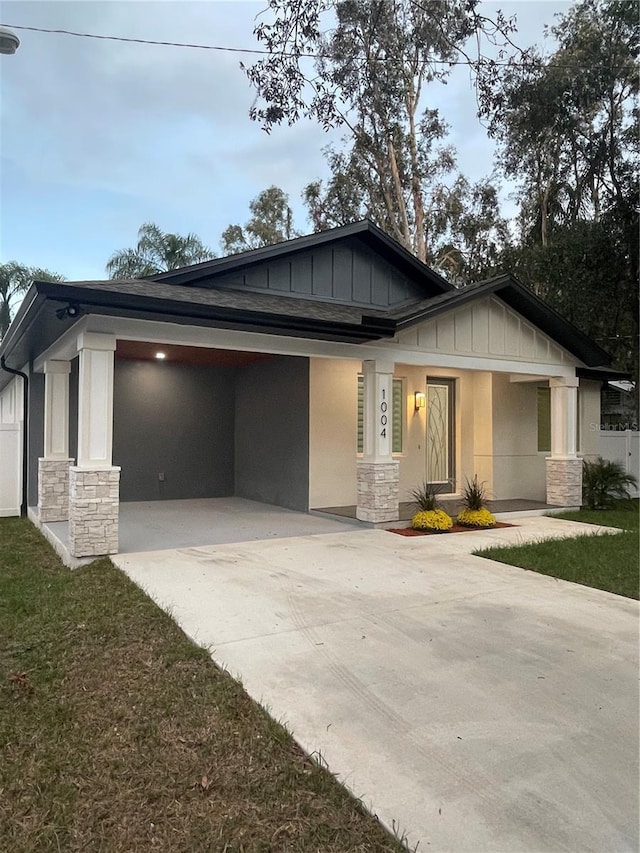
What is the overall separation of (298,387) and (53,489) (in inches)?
176

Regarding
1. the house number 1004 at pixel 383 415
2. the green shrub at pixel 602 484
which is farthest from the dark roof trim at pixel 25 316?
the green shrub at pixel 602 484

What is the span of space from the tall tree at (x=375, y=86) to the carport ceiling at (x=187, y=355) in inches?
154

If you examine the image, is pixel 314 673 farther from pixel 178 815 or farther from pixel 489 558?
pixel 489 558

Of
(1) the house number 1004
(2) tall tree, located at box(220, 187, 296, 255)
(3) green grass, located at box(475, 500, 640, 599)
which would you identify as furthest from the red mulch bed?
(2) tall tree, located at box(220, 187, 296, 255)

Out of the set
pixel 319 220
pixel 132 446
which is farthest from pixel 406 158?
pixel 132 446

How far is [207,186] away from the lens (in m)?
25.4

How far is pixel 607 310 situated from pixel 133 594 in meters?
15.3

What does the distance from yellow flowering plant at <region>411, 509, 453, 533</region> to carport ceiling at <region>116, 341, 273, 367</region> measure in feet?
12.6

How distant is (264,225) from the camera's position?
90.2ft

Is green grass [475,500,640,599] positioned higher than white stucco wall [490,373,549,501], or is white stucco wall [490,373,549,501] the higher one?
white stucco wall [490,373,549,501]

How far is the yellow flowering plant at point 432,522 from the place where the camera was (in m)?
8.62

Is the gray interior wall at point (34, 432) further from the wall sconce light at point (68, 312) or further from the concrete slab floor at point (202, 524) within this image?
the wall sconce light at point (68, 312)

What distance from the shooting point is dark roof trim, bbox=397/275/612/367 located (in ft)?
29.3

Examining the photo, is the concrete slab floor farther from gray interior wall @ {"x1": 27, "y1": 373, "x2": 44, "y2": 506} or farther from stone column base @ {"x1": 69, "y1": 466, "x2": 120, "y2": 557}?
gray interior wall @ {"x1": 27, "y1": 373, "x2": 44, "y2": 506}
